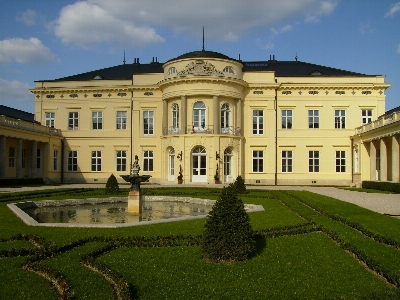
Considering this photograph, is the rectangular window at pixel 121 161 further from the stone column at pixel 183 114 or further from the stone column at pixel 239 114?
the stone column at pixel 239 114

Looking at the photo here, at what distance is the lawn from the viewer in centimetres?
659

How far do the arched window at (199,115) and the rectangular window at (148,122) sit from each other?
5.24m

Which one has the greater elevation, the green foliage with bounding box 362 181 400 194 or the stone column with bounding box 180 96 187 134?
the stone column with bounding box 180 96 187 134

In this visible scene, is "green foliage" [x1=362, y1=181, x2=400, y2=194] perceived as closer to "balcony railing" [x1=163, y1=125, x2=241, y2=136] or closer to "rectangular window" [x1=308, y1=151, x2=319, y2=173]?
"rectangular window" [x1=308, y1=151, x2=319, y2=173]

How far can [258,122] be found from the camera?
130ft

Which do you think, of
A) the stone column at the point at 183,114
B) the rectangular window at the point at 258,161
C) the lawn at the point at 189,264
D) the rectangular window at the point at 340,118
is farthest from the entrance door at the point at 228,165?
the lawn at the point at 189,264

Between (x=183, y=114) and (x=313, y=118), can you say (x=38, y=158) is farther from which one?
(x=313, y=118)

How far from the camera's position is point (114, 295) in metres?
6.35

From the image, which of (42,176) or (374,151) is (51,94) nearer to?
(42,176)

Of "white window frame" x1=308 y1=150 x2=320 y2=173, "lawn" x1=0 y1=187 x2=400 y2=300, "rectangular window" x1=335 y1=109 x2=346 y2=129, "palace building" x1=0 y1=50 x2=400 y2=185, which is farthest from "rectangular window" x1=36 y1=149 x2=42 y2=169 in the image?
"lawn" x1=0 y1=187 x2=400 y2=300

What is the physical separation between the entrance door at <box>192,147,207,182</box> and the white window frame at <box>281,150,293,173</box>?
796cm

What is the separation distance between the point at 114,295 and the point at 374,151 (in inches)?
1309

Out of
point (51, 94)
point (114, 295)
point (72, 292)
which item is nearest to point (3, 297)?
point (72, 292)

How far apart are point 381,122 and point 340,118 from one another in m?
7.19
